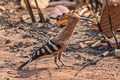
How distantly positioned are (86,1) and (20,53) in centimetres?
449

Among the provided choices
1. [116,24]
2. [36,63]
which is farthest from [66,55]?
[116,24]

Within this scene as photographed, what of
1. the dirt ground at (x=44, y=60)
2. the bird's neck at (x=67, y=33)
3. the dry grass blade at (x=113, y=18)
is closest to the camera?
the dirt ground at (x=44, y=60)

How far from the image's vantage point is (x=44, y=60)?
4605 millimetres

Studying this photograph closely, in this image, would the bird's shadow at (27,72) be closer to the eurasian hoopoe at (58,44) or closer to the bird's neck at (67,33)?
the eurasian hoopoe at (58,44)

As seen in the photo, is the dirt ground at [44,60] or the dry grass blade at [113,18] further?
the dry grass blade at [113,18]

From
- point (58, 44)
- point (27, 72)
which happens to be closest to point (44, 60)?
point (27, 72)

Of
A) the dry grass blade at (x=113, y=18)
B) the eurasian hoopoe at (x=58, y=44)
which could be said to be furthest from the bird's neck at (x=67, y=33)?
the dry grass blade at (x=113, y=18)

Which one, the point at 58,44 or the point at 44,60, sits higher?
the point at 58,44

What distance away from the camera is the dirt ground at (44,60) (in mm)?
3902

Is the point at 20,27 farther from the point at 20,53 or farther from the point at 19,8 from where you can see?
the point at 19,8

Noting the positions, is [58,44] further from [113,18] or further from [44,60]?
[113,18]

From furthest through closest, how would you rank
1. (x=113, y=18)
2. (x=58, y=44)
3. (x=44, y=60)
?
(x=113, y=18) < (x=44, y=60) < (x=58, y=44)

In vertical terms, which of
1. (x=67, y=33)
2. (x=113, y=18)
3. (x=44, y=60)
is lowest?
(x=44, y=60)

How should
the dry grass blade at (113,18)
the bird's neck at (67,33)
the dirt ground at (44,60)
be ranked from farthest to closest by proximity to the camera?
the dry grass blade at (113,18)
the bird's neck at (67,33)
the dirt ground at (44,60)
